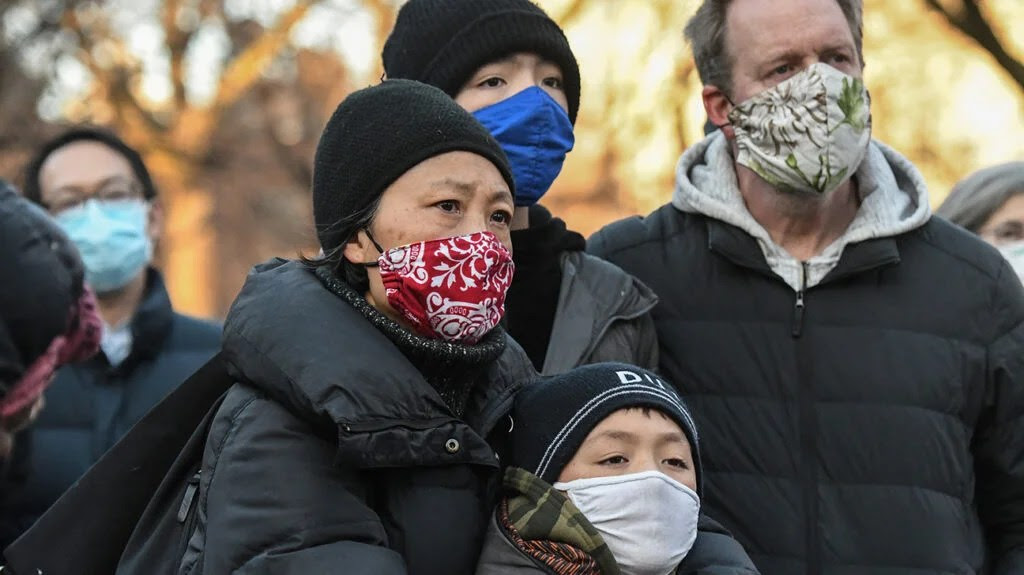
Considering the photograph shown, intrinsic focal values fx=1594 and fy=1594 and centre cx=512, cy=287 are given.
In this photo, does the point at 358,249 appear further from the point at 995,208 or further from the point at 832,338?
the point at 995,208

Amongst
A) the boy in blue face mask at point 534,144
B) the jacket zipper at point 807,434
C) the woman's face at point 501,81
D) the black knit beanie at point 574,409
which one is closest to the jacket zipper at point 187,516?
the black knit beanie at point 574,409

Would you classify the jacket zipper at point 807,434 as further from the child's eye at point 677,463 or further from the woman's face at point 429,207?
the woman's face at point 429,207

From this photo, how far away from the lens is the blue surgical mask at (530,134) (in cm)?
408

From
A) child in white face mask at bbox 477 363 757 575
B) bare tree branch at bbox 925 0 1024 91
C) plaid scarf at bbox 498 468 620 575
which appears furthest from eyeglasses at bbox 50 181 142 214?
bare tree branch at bbox 925 0 1024 91

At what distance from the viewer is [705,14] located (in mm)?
4500

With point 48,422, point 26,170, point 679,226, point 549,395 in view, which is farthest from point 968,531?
point 26,170

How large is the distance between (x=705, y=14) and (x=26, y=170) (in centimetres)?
347

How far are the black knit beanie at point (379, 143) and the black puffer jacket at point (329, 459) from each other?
22 centimetres

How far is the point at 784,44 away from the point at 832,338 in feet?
2.56

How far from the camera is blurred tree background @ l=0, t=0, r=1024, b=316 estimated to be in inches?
475

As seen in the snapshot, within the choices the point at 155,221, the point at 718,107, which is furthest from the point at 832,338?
the point at 155,221

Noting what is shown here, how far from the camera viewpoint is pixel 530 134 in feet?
13.4

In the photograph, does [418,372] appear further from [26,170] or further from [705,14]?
[26,170]

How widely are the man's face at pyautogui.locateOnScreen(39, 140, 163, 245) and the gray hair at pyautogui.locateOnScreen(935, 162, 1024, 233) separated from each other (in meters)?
3.31
